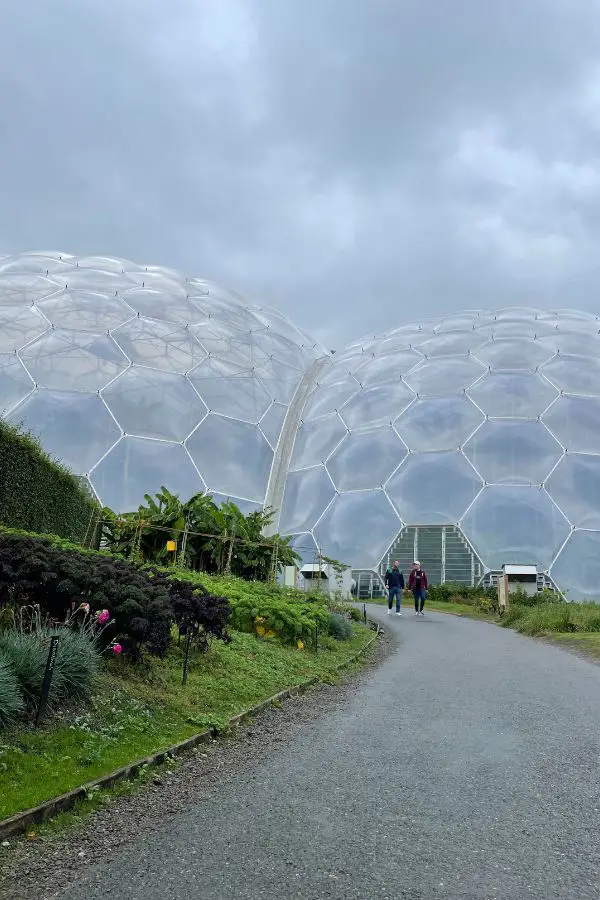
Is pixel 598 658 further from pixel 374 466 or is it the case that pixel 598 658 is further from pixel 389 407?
pixel 389 407

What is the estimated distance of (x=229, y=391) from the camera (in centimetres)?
2512

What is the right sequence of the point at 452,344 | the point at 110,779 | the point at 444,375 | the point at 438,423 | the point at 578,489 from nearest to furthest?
the point at 110,779 → the point at 578,489 → the point at 438,423 → the point at 444,375 → the point at 452,344

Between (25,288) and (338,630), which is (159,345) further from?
(338,630)

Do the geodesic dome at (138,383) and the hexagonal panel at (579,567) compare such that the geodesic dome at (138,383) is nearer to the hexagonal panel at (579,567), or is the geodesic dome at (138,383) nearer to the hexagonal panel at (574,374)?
the hexagonal panel at (579,567)

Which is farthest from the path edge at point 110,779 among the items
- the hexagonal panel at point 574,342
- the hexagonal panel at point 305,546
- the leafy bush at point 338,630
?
the hexagonal panel at point 574,342

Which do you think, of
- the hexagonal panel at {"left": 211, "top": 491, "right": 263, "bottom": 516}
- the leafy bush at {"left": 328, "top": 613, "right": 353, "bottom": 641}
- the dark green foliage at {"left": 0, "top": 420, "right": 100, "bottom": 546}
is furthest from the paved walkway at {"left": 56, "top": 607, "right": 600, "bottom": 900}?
the hexagonal panel at {"left": 211, "top": 491, "right": 263, "bottom": 516}

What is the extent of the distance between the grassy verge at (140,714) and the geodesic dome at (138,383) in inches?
552

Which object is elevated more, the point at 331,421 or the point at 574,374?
the point at 574,374

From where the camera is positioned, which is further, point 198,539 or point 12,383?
point 12,383

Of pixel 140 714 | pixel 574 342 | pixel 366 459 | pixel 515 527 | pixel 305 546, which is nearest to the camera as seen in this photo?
pixel 140 714

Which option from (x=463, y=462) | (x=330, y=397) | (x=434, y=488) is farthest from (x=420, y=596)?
(x=330, y=397)

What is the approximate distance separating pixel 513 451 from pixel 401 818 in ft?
63.5

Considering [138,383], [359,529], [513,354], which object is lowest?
[359,529]

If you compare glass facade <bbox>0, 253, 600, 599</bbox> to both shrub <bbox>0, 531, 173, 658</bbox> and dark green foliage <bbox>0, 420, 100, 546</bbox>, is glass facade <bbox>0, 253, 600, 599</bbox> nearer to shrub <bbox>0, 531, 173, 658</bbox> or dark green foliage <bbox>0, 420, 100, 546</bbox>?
dark green foliage <bbox>0, 420, 100, 546</bbox>
